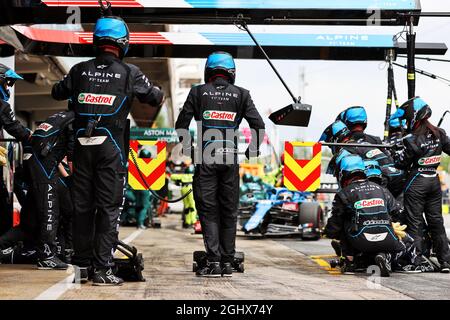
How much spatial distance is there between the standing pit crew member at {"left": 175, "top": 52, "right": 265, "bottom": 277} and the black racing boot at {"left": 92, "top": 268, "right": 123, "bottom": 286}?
1705 mm

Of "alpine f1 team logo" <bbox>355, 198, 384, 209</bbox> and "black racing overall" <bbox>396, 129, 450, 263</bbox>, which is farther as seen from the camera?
"black racing overall" <bbox>396, 129, 450, 263</bbox>

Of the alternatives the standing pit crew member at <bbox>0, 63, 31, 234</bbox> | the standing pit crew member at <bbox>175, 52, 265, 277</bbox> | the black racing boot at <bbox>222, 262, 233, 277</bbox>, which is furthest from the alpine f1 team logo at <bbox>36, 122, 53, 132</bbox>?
the black racing boot at <bbox>222, 262, 233, 277</bbox>

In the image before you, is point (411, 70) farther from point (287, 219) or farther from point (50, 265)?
point (287, 219)

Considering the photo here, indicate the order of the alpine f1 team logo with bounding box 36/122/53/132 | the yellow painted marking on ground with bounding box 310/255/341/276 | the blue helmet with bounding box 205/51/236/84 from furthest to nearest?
the yellow painted marking on ground with bounding box 310/255/341/276, the blue helmet with bounding box 205/51/236/84, the alpine f1 team logo with bounding box 36/122/53/132

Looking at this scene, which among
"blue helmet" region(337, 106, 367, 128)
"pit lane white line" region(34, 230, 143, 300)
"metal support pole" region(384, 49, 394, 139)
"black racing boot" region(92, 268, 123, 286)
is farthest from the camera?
"metal support pole" region(384, 49, 394, 139)

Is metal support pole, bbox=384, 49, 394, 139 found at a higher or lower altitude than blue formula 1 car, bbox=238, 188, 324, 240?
higher

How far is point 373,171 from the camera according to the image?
10547mm

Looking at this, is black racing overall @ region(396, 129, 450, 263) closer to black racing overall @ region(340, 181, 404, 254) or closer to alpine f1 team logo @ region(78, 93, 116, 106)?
black racing overall @ region(340, 181, 404, 254)

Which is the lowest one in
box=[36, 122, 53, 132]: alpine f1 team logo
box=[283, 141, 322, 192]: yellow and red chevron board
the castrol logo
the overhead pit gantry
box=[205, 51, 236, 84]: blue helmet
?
box=[283, 141, 322, 192]: yellow and red chevron board

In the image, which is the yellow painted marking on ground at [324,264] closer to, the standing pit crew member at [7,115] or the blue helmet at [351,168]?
the blue helmet at [351,168]

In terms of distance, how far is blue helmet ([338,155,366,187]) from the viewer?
9891mm

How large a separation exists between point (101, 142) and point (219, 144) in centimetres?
184
